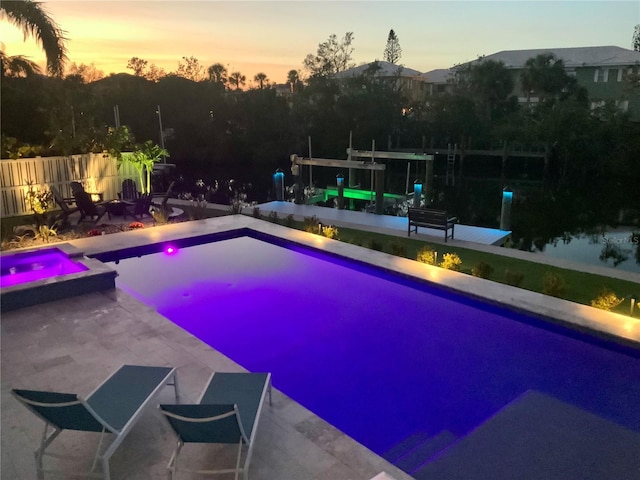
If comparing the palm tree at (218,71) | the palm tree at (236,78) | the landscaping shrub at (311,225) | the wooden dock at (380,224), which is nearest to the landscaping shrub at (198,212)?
the wooden dock at (380,224)

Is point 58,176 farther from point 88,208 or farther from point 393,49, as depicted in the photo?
point 393,49

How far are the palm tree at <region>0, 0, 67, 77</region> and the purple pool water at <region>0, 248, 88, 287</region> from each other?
25.2 feet

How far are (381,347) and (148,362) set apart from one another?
265 centimetres

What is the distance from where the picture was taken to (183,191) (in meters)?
23.8

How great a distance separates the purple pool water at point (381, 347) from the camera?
468 cm

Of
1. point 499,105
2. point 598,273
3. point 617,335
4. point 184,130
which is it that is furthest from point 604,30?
point 617,335

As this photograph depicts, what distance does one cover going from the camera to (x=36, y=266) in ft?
23.8

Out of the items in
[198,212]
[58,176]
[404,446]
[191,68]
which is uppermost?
[191,68]

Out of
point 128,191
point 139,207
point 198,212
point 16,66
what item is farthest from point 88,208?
point 16,66

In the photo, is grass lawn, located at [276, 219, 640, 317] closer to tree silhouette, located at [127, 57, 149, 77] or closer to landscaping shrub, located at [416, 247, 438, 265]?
landscaping shrub, located at [416, 247, 438, 265]

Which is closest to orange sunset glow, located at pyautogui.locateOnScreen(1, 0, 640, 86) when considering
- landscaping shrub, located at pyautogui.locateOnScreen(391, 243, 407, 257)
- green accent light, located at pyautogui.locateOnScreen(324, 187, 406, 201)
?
green accent light, located at pyautogui.locateOnScreen(324, 187, 406, 201)

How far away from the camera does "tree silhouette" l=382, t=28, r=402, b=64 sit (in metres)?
62.0

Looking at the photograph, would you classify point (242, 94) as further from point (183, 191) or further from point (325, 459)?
point (325, 459)

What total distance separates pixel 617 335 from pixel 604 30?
47.7 meters
